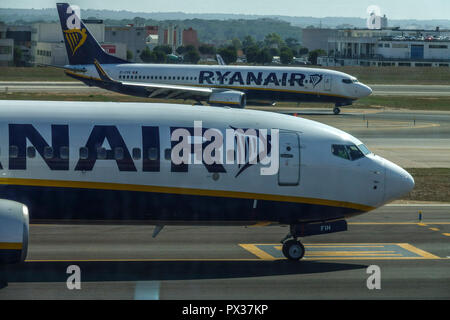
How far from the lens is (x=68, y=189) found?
1988cm

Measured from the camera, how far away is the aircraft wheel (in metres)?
21.6

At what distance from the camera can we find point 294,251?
2158cm

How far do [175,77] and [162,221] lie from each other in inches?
1901

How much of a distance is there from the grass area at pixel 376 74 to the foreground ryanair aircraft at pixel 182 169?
9176cm

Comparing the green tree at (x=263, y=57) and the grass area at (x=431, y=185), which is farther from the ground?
the green tree at (x=263, y=57)

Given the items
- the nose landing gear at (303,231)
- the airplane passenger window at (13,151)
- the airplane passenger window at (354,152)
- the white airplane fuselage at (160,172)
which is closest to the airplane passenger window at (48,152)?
the white airplane fuselage at (160,172)

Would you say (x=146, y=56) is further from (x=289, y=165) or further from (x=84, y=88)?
(x=289, y=165)

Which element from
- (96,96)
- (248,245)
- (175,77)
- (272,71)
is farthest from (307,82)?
(248,245)

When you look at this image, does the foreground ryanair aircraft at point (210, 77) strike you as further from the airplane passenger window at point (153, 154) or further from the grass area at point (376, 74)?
the airplane passenger window at point (153, 154)

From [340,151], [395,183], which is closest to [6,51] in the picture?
[340,151]

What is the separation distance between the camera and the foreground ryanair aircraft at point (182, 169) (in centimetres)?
1984

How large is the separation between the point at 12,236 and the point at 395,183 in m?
10.9

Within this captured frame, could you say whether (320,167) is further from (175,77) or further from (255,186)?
(175,77)
